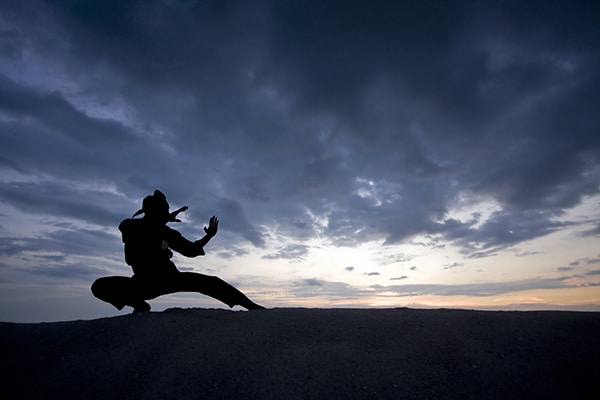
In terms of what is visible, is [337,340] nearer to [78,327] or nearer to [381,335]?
[381,335]

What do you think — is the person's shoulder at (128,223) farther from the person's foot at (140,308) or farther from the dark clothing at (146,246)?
the person's foot at (140,308)

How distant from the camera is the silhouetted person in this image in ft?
21.0

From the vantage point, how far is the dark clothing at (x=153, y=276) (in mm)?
6379

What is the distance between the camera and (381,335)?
4.86 meters

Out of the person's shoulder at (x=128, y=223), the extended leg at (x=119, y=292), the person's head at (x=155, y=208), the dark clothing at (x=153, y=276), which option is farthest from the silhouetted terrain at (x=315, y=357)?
the person's head at (x=155, y=208)

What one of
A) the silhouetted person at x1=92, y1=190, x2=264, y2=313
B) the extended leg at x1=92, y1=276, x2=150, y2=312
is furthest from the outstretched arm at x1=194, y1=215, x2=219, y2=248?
the extended leg at x1=92, y1=276, x2=150, y2=312

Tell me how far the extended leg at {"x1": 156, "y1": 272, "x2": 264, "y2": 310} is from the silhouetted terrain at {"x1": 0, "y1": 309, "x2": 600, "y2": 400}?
95cm

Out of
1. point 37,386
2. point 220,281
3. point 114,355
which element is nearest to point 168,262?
point 220,281

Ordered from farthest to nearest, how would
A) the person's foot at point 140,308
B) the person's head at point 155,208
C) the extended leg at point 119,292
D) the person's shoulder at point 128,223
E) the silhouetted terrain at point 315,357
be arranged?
1. the person's head at point 155,208
2. the person's shoulder at point 128,223
3. the person's foot at point 140,308
4. the extended leg at point 119,292
5. the silhouetted terrain at point 315,357

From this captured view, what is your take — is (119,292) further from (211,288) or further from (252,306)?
(252,306)

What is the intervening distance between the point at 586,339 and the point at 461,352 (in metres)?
1.65

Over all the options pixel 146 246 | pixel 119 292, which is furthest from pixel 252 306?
pixel 119 292

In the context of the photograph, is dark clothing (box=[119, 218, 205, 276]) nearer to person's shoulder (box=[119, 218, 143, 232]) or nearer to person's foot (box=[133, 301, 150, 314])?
person's shoulder (box=[119, 218, 143, 232])

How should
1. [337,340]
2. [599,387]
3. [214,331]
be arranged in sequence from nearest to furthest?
1. [599,387]
2. [337,340]
3. [214,331]
